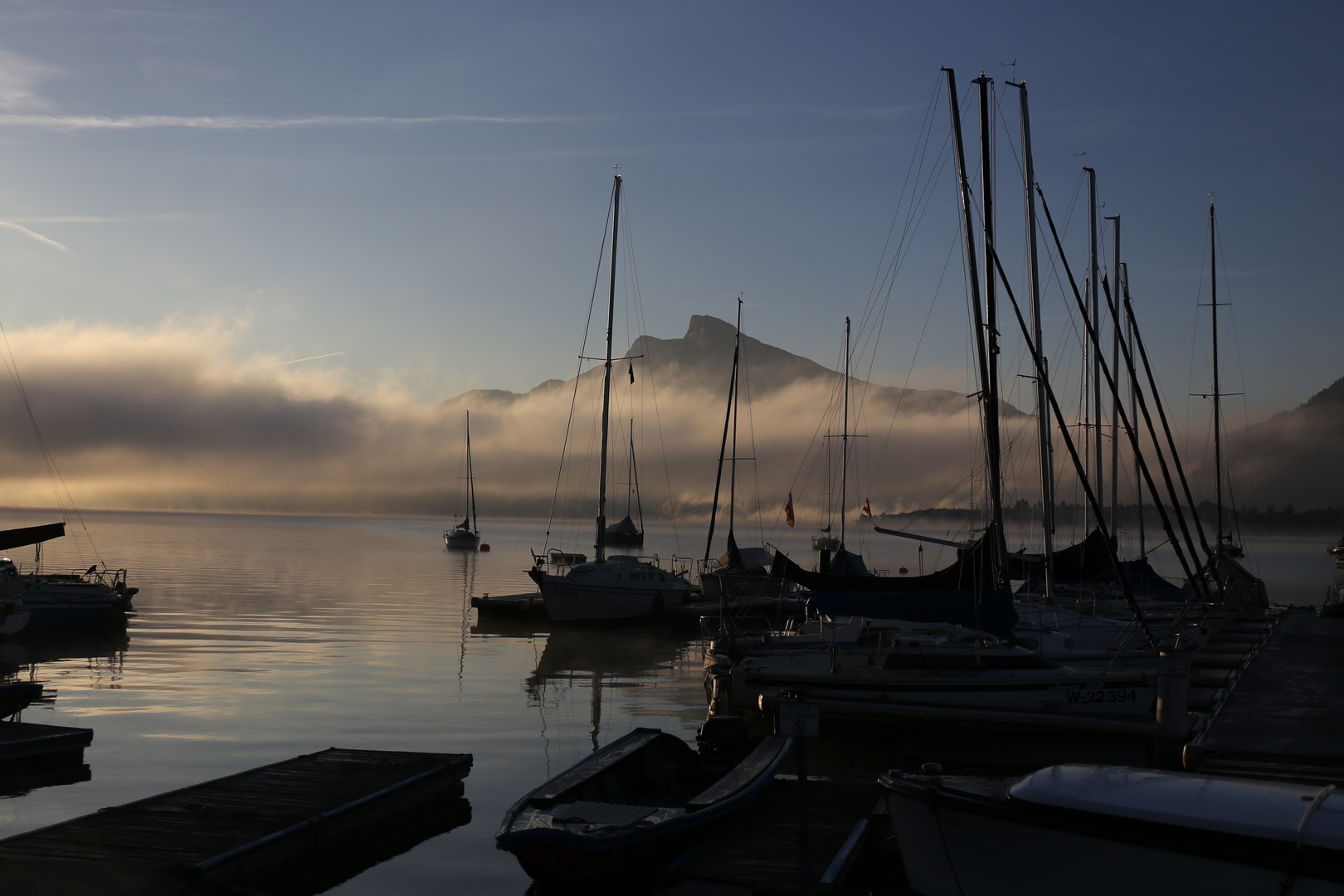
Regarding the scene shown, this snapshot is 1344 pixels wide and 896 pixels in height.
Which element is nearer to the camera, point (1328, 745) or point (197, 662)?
point (1328, 745)

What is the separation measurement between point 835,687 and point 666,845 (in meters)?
10.7

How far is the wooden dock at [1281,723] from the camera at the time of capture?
13.0 meters

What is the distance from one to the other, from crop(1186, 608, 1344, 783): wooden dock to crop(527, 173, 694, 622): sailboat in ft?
83.1

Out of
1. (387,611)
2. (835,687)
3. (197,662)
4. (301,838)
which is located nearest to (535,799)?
(301,838)

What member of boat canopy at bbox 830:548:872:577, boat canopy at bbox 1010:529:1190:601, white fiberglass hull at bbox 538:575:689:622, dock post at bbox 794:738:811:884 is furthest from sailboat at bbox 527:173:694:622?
dock post at bbox 794:738:811:884

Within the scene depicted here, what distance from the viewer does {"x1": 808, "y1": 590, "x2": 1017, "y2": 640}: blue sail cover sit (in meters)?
21.5

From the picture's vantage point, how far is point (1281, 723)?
16.1 m

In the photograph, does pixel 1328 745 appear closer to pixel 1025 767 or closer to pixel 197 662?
pixel 1025 767

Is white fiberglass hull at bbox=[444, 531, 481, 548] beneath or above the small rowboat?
above

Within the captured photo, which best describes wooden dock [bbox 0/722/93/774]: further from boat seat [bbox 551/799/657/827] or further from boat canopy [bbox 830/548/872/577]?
boat canopy [bbox 830/548/872/577]

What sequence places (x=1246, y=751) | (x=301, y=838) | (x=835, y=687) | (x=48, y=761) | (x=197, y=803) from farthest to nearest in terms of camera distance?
(x=835, y=687), (x=48, y=761), (x=1246, y=751), (x=197, y=803), (x=301, y=838)

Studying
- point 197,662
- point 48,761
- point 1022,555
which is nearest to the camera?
point 48,761

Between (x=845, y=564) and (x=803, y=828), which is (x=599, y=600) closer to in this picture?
(x=845, y=564)

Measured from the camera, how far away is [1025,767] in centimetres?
1886
